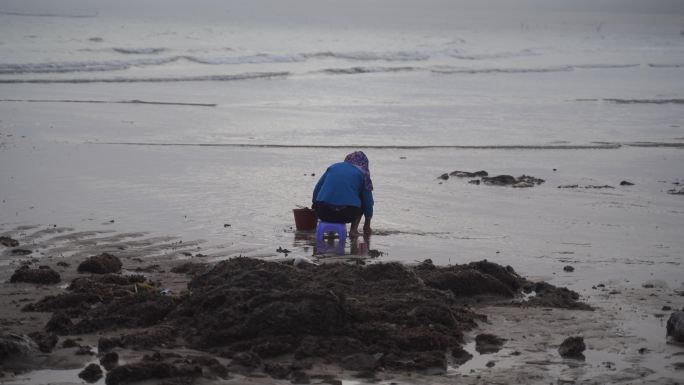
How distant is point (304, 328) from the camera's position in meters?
6.84

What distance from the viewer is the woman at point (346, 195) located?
1078 centimetres

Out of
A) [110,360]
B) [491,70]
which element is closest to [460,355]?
[110,360]

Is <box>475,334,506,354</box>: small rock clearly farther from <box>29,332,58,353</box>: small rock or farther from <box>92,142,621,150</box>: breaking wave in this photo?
<box>92,142,621,150</box>: breaking wave

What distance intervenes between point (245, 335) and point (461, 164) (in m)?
9.75

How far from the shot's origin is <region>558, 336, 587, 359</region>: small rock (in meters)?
6.83

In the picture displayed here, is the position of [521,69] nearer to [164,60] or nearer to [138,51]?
[164,60]

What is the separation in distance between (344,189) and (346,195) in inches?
2.8

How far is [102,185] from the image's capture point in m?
13.4

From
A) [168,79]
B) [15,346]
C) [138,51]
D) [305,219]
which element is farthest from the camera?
[138,51]

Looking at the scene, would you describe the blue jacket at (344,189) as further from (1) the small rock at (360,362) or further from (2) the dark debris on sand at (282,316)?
(1) the small rock at (360,362)

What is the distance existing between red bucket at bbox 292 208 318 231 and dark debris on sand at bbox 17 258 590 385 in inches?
99.5

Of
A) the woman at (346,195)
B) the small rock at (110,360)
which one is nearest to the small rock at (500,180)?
the woman at (346,195)

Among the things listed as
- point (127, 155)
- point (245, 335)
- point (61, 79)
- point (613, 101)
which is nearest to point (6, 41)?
point (61, 79)

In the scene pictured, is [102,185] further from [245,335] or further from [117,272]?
[245,335]
